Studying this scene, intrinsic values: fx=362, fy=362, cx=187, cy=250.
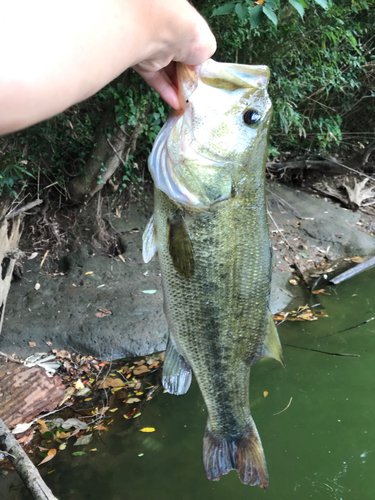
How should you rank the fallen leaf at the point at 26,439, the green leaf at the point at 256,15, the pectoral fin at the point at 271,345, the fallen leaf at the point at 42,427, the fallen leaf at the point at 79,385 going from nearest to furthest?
the pectoral fin at the point at 271,345 < the green leaf at the point at 256,15 < the fallen leaf at the point at 26,439 < the fallen leaf at the point at 42,427 < the fallen leaf at the point at 79,385

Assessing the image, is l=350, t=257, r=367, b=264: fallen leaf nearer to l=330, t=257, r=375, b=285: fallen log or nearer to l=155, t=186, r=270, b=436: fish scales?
l=330, t=257, r=375, b=285: fallen log

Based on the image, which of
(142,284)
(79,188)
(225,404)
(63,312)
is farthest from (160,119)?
(225,404)

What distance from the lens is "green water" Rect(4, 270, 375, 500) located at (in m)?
2.89

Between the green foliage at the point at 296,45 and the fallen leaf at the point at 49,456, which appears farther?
the green foliage at the point at 296,45

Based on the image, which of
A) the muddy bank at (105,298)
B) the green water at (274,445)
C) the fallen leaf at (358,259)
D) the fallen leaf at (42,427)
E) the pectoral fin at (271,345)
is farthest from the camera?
the fallen leaf at (358,259)

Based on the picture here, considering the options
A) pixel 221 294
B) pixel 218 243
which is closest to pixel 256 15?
pixel 218 243

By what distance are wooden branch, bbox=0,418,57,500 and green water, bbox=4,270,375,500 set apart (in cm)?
77

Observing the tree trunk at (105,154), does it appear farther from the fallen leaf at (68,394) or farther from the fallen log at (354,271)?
the fallen log at (354,271)

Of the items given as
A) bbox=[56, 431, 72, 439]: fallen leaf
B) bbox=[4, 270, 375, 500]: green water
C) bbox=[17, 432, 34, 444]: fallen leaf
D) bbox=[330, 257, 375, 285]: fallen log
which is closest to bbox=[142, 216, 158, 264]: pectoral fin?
bbox=[4, 270, 375, 500]: green water

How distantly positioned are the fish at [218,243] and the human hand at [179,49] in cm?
8

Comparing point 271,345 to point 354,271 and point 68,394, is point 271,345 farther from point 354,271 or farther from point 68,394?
point 354,271

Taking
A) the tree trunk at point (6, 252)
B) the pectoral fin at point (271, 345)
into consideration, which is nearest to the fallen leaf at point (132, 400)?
the tree trunk at point (6, 252)

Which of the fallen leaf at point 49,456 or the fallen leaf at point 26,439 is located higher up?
the fallen leaf at point 26,439

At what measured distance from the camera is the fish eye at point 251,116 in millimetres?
1485
